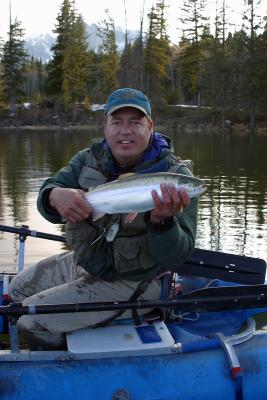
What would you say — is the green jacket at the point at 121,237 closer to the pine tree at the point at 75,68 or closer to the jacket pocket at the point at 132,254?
the jacket pocket at the point at 132,254

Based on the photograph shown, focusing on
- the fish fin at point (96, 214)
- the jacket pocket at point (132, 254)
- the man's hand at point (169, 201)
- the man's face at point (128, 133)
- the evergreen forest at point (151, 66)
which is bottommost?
the jacket pocket at point (132, 254)

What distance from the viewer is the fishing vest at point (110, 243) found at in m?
3.70

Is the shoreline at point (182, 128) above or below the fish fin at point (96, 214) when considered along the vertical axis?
above

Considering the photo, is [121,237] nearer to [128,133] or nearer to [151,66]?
[128,133]

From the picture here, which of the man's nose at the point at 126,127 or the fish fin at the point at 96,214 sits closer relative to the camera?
the fish fin at the point at 96,214

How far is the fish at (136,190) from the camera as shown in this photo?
3217mm

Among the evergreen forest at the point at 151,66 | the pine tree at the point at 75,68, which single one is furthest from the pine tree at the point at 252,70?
the pine tree at the point at 75,68

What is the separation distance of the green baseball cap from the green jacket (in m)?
0.32

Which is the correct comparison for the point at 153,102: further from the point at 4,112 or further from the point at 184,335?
the point at 184,335

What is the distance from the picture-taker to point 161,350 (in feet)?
12.4

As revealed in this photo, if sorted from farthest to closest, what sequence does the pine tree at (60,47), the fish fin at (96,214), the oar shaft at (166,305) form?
the pine tree at (60,47) < the oar shaft at (166,305) < the fish fin at (96,214)

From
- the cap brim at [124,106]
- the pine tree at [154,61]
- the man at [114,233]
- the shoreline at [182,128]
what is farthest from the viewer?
the pine tree at [154,61]

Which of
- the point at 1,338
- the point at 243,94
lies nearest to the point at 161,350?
the point at 1,338

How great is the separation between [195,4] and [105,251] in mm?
59709
